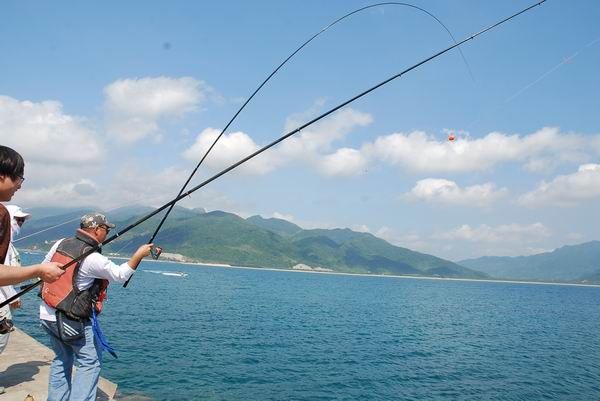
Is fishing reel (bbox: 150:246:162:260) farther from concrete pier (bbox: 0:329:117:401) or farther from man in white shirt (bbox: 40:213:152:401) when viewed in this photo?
concrete pier (bbox: 0:329:117:401)

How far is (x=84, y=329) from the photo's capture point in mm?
5844

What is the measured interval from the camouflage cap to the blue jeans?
1407mm

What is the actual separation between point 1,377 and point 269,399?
1063 centimetres

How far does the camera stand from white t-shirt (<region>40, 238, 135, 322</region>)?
5.53 metres

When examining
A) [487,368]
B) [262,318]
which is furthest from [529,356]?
[262,318]

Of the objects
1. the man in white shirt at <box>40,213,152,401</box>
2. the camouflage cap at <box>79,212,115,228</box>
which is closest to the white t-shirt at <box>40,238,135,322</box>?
the man in white shirt at <box>40,213,152,401</box>

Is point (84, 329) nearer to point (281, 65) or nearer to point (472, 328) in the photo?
point (281, 65)

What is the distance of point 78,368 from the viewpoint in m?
5.91

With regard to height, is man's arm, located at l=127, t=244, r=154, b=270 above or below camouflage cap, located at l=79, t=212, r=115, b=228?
below

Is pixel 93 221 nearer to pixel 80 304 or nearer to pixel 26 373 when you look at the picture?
pixel 80 304

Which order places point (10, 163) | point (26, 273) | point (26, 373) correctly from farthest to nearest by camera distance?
point (26, 373) → point (10, 163) → point (26, 273)

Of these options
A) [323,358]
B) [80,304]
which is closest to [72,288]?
[80,304]

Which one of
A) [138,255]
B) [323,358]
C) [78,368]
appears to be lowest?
[323,358]

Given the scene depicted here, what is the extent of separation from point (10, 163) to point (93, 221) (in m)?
2.70
